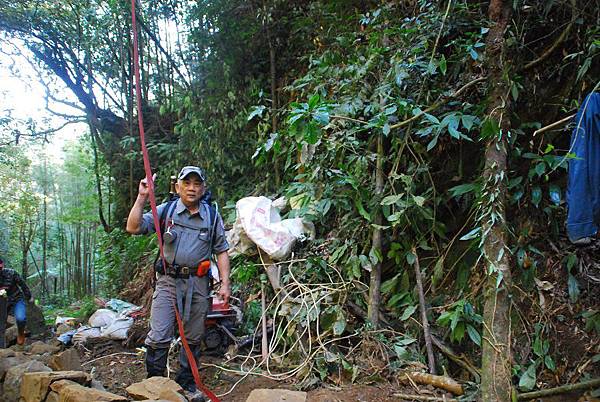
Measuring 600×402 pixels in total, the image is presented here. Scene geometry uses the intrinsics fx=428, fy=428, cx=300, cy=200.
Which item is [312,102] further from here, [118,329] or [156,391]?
[118,329]

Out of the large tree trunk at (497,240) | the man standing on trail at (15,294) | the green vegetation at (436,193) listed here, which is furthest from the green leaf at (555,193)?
the man standing on trail at (15,294)

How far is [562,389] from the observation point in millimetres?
2480

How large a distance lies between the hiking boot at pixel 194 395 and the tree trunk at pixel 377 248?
1371mm

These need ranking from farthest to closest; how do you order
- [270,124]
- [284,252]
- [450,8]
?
[270,124], [284,252], [450,8]

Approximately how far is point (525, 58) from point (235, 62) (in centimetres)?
438

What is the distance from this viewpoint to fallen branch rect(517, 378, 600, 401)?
8.03ft

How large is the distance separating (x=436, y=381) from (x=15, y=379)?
2.89 m

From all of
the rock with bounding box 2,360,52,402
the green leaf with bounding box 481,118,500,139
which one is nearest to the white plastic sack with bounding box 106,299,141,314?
the rock with bounding box 2,360,52,402

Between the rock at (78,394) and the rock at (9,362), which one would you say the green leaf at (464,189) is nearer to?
the rock at (78,394)

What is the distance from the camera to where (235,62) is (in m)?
6.53

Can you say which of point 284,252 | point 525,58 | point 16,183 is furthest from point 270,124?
point 16,183

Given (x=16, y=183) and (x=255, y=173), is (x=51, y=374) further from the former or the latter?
(x=16, y=183)

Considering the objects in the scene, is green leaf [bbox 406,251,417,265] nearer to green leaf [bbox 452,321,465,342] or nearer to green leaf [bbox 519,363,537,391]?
green leaf [bbox 452,321,465,342]

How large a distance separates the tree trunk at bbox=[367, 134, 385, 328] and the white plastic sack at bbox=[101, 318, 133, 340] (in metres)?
3.17
